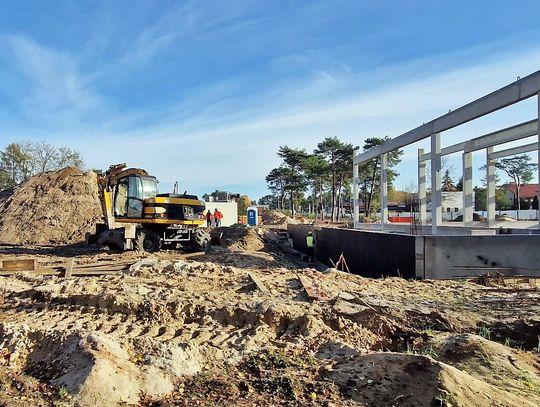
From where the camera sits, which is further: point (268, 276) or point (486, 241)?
point (486, 241)

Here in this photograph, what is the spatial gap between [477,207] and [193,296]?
5938cm

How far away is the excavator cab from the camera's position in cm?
1705

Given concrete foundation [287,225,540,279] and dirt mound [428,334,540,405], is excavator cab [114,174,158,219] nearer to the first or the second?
concrete foundation [287,225,540,279]

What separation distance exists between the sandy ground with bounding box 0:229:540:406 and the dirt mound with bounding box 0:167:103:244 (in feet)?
59.6

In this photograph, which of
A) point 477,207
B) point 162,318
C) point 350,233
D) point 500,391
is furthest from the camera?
point 477,207

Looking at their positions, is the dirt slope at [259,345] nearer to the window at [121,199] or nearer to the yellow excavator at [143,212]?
the yellow excavator at [143,212]

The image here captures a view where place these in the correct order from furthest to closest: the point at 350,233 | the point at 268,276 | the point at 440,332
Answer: the point at 350,233, the point at 268,276, the point at 440,332

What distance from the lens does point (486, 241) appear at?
1135 centimetres

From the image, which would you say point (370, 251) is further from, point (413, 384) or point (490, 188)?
point (413, 384)

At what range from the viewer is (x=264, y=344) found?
550 centimetres

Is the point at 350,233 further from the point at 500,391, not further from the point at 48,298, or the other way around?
the point at 500,391

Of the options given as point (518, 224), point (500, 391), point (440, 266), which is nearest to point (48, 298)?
point (500, 391)

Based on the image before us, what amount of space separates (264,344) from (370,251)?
9.86 metres

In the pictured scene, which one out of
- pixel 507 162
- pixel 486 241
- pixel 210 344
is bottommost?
pixel 210 344
